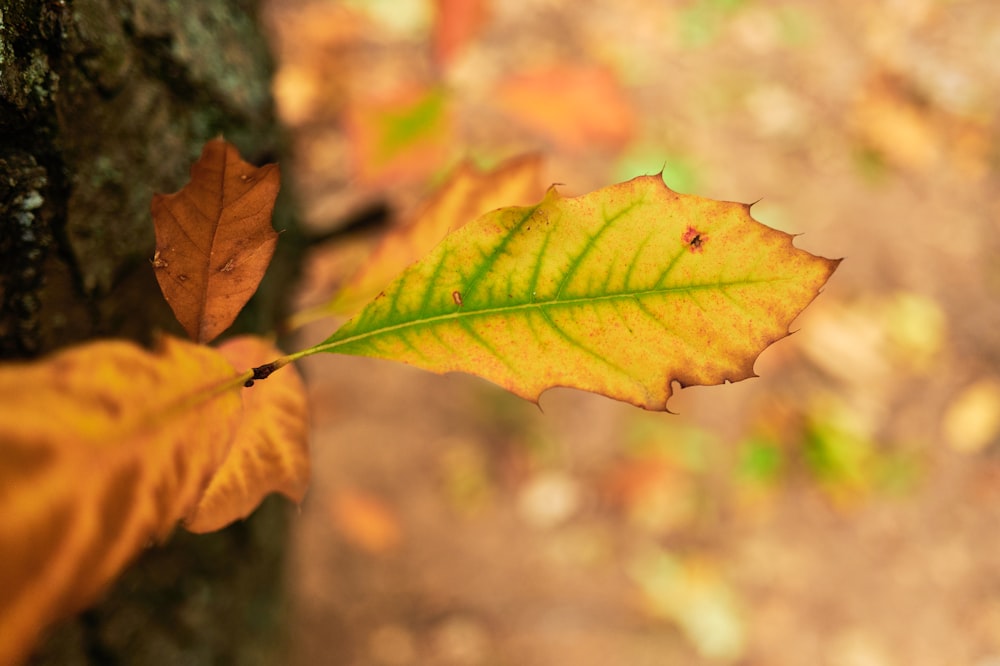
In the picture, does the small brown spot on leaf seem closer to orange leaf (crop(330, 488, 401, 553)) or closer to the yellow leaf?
the yellow leaf

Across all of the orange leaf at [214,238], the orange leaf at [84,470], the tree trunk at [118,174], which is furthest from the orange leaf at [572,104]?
the orange leaf at [84,470]

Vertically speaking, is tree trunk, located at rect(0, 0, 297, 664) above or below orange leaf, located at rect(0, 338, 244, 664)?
above

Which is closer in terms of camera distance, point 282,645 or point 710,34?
point 282,645

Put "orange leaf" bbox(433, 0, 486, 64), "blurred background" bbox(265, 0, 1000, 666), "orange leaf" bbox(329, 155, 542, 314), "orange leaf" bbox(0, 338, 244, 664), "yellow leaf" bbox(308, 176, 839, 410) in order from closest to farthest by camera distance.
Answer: "orange leaf" bbox(0, 338, 244, 664) < "yellow leaf" bbox(308, 176, 839, 410) < "orange leaf" bbox(329, 155, 542, 314) < "orange leaf" bbox(433, 0, 486, 64) < "blurred background" bbox(265, 0, 1000, 666)

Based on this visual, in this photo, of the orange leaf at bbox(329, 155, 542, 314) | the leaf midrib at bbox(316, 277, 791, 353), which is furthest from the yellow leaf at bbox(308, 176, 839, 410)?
the orange leaf at bbox(329, 155, 542, 314)

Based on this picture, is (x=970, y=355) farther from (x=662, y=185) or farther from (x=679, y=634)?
(x=662, y=185)

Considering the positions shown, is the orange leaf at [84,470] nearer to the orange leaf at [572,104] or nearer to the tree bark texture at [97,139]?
the tree bark texture at [97,139]

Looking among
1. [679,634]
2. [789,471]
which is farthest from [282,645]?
[789,471]
